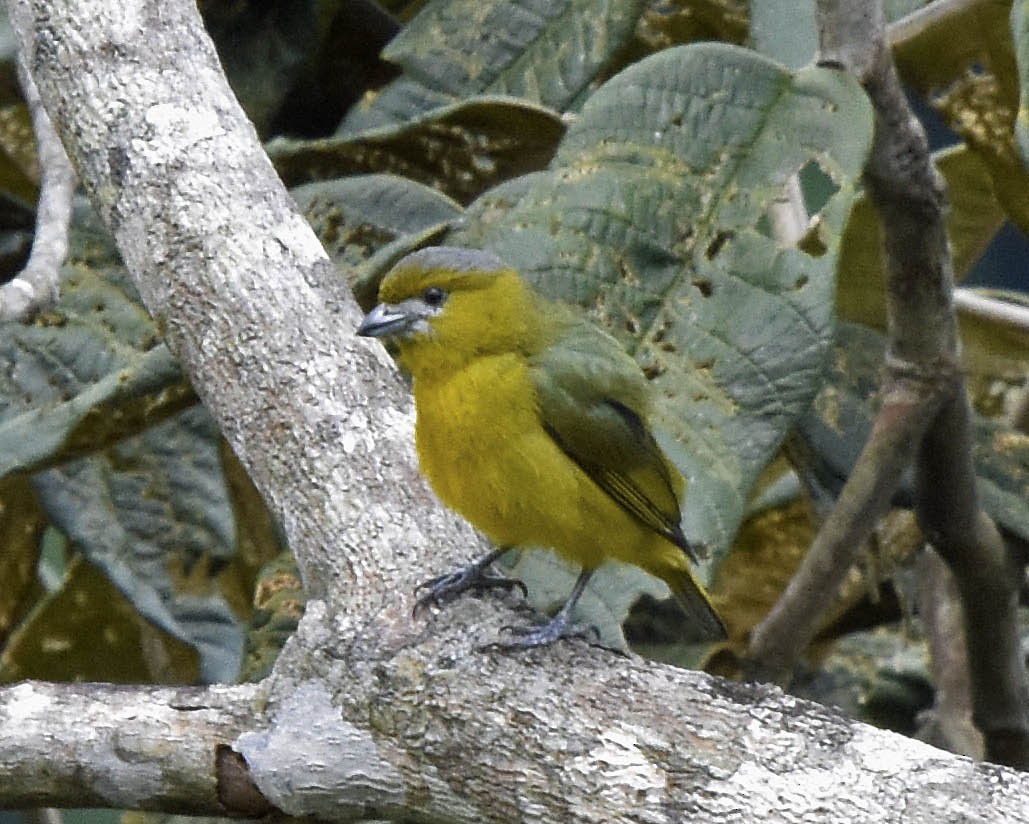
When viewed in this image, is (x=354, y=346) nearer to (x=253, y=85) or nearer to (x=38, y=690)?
(x=38, y=690)

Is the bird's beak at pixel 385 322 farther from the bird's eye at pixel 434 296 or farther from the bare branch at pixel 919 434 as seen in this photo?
the bare branch at pixel 919 434

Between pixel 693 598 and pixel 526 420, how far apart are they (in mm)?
396

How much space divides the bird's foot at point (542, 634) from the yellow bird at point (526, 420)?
93 mm

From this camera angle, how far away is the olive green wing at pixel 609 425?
1.90 meters

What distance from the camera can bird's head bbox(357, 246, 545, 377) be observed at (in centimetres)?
197

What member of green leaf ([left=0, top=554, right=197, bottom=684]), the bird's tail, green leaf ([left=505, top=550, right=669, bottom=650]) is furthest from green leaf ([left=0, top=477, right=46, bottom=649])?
the bird's tail

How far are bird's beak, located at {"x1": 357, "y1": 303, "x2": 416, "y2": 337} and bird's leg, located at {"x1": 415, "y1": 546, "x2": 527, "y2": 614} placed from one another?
1.00 ft

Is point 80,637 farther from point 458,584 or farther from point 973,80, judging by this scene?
point 973,80

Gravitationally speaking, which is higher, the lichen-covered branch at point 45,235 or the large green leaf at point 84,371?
the lichen-covered branch at point 45,235

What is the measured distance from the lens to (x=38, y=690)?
5.30ft

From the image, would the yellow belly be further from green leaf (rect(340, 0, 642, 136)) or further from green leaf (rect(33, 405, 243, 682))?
green leaf (rect(340, 0, 642, 136))

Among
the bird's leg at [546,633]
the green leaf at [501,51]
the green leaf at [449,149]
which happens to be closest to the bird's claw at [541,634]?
the bird's leg at [546,633]

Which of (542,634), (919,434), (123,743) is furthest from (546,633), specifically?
(919,434)

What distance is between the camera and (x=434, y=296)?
203 cm
